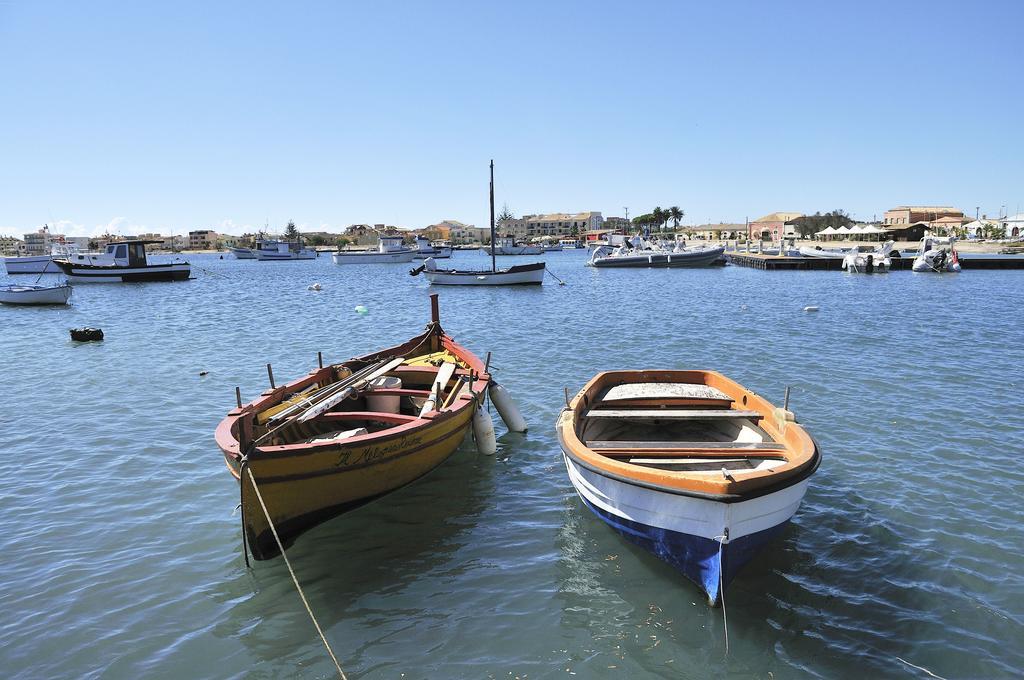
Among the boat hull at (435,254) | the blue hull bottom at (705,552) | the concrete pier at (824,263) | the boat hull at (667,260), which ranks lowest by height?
the blue hull bottom at (705,552)

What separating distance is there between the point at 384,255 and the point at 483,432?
9601cm

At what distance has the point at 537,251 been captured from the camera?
156 meters

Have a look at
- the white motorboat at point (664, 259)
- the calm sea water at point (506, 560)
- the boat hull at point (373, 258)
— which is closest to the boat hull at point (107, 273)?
the boat hull at point (373, 258)

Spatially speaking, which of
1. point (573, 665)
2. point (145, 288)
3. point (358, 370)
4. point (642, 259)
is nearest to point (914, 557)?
point (573, 665)

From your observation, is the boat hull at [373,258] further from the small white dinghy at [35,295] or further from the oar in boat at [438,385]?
the oar in boat at [438,385]

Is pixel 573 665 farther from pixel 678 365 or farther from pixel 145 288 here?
pixel 145 288

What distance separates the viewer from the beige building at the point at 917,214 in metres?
138

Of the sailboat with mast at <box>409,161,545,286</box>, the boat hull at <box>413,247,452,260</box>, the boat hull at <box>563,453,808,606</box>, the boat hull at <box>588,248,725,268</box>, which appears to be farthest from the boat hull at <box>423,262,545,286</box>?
the boat hull at <box>413,247,452,260</box>

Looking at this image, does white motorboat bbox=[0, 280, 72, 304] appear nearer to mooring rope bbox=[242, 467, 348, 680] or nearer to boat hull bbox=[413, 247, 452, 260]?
mooring rope bbox=[242, 467, 348, 680]

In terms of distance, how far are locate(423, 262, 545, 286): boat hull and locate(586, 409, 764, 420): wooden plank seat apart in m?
41.5

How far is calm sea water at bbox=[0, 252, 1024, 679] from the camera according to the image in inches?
245

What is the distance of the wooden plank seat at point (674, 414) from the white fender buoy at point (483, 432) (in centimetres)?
236

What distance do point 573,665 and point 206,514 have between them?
6.26 meters

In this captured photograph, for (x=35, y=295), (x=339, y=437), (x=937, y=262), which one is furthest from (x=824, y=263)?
(x=339, y=437)
